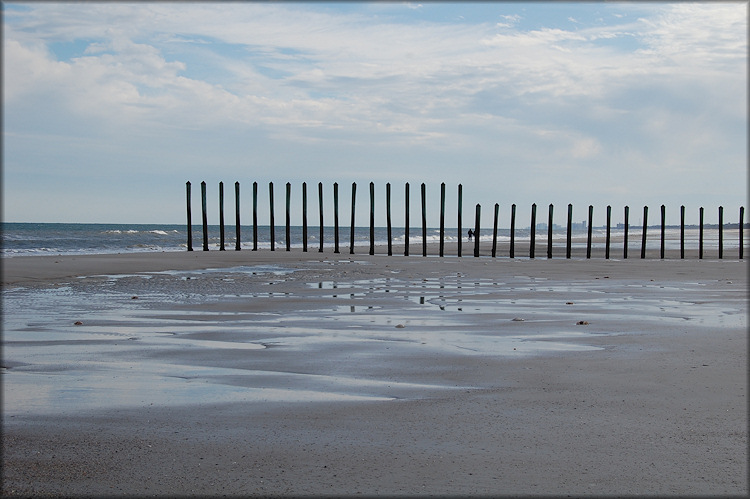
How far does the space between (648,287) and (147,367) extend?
1262 centimetres

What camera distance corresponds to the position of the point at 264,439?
4.56 metres

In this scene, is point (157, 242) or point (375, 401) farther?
point (157, 242)

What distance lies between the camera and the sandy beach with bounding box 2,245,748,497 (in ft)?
13.0

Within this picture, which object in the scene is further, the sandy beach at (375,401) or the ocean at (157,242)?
the ocean at (157,242)

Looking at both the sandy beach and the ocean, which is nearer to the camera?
the sandy beach

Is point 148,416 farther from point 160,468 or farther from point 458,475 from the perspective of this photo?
point 458,475

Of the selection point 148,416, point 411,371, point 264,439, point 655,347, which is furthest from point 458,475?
point 655,347

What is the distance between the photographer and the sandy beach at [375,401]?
3.97m

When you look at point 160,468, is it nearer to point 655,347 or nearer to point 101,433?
point 101,433

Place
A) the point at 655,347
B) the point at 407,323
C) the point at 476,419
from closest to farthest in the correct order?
the point at 476,419 → the point at 655,347 → the point at 407,323

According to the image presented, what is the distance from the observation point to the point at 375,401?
18.1 ft

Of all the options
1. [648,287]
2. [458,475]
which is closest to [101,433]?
[458,475]

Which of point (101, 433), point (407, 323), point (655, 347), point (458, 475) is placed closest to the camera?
point (458, 475)

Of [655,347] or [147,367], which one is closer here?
[147,367]
